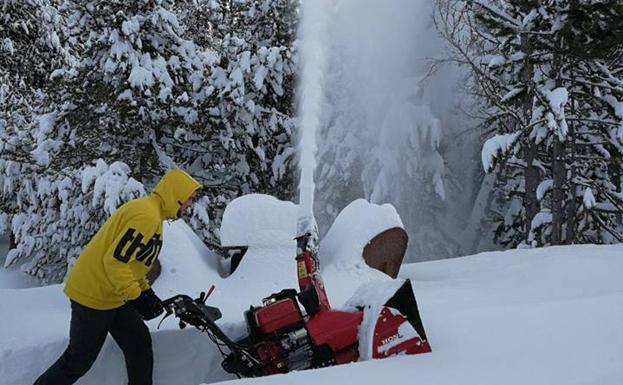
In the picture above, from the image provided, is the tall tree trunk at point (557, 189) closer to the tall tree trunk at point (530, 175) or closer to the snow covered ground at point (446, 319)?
the tall tree trunk at point (530, 175)

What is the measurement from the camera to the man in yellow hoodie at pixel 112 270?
351 centimetres

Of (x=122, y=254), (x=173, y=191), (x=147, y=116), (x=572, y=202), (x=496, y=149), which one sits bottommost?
(x=572, y=202)

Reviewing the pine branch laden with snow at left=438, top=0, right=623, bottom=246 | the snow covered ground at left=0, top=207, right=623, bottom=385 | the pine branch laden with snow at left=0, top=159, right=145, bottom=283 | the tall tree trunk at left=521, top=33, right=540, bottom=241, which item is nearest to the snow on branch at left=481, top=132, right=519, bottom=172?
the pine branch laden with snow at left=438, top=0, right=623, bottom=246

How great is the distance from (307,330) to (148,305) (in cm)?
110

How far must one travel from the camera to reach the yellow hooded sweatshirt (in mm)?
3494

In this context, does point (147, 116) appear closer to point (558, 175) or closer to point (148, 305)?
point (148, 305)

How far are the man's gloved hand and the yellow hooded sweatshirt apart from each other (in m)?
0.26

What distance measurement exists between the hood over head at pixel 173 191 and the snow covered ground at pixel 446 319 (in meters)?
1.29

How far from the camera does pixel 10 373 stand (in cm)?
424

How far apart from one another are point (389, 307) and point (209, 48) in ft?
38.4

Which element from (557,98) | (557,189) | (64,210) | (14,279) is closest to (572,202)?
(557,189)

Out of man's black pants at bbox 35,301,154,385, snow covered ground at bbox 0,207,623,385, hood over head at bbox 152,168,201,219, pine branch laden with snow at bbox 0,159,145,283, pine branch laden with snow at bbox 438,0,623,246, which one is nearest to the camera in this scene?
snow covered ground at bbox 0,207,623,385

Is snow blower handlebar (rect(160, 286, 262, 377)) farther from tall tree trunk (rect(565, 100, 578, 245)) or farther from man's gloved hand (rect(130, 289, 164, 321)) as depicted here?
tall tree trunk (rect(565, 100, 578, 245))

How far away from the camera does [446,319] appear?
3.89 meters
